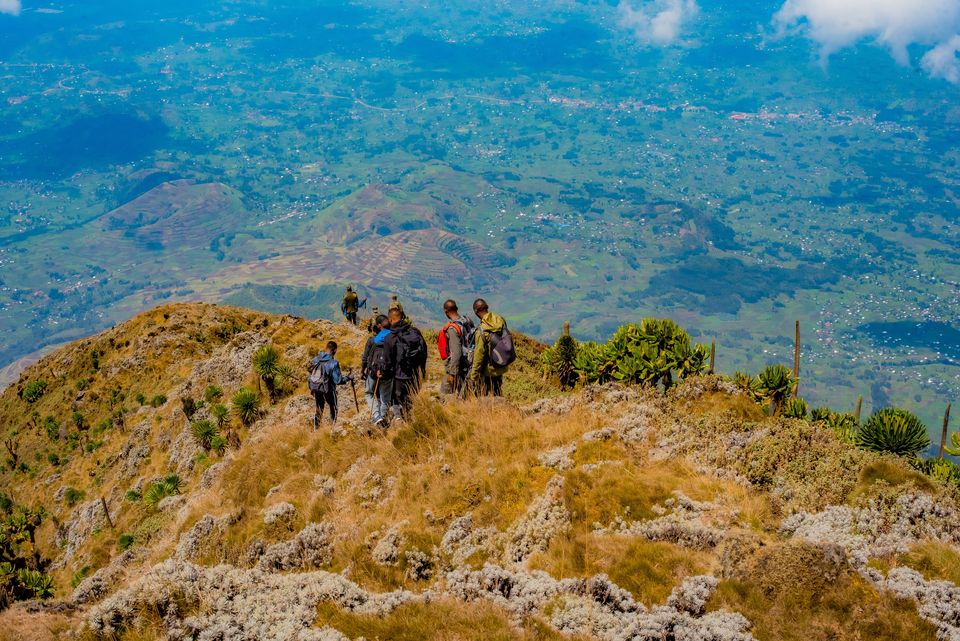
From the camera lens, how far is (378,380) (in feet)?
54.1

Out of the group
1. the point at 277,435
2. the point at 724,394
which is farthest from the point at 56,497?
the point at 724,394

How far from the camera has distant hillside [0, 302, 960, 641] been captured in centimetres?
855

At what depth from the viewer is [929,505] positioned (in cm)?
1017

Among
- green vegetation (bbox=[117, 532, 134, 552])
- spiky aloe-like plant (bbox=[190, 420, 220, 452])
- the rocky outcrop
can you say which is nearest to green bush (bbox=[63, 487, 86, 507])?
spiky aloe-like plant (bbox=[190, 420, 220, 452])

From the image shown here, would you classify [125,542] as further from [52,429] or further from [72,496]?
[52,429]

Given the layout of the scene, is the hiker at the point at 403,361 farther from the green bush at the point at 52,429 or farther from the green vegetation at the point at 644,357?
the green bush at the point at 52,429

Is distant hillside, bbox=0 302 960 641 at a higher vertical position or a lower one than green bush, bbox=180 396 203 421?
higher

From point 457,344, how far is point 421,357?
1.00 m

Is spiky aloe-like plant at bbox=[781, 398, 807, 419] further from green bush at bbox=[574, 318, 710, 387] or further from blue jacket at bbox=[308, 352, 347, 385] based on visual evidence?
blue jacket at bbox=[308, 352, 347, 385]

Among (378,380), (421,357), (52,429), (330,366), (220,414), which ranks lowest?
(52,429)

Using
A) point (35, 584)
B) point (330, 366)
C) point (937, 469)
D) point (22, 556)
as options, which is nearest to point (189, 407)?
point (35, 584)

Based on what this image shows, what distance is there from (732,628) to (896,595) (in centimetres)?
226

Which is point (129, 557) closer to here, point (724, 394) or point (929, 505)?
point (724, 394)

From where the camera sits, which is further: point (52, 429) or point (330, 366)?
point (52, 429)
